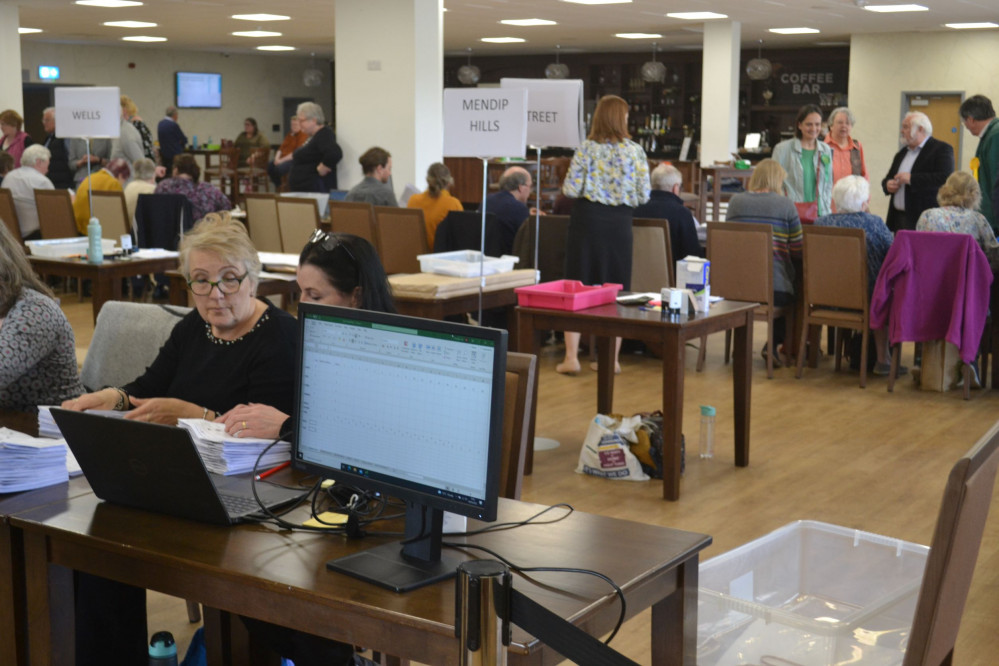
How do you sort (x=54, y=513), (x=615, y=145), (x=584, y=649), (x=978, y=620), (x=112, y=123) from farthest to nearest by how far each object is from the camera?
(x=112, y=123), (x=615, y=145), (x=978, y=620), (x=54, y=513), (x=584, y=649)

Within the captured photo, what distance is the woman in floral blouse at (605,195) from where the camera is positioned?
5.96 m

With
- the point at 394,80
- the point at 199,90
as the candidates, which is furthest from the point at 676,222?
the point at 199,90

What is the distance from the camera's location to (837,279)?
6.42m

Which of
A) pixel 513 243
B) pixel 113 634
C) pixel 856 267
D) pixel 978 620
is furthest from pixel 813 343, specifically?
pixel 113 634

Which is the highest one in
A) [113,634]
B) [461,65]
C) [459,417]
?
[461,65]

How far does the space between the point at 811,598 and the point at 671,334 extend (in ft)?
4.95

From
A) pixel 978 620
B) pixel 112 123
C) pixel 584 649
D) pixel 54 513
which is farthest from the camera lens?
pixel 112 123

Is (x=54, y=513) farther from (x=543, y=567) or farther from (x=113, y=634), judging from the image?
(x=543, y=567)

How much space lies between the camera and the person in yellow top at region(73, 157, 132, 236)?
8.99m

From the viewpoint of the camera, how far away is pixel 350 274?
9.21 ft

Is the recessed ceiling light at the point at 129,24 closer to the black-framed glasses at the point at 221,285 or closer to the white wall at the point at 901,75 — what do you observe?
the white wall at the point at 901,75

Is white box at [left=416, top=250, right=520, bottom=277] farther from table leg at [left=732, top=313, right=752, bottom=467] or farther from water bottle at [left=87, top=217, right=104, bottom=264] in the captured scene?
water bottle at [left=87, top=217, right=104, bottom=264]

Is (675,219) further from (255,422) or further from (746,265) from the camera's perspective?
(255,422)

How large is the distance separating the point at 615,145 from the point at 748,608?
368 cm
